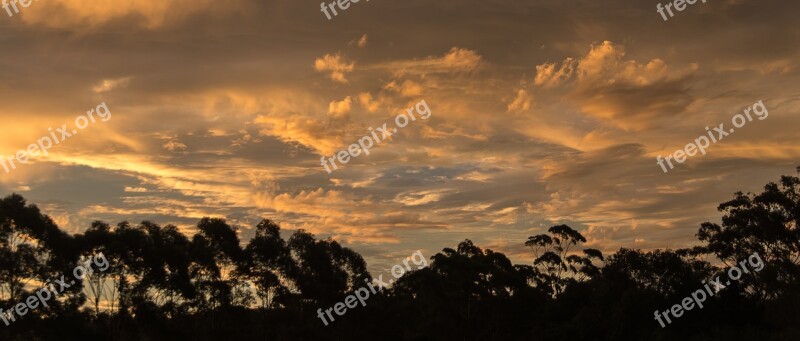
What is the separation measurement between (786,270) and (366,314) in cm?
4783

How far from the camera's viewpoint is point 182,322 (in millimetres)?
71562

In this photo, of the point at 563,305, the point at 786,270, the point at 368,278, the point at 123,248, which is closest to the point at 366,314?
the point at 368,278

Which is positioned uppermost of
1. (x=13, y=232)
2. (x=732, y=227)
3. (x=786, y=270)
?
(x=13, y=232)

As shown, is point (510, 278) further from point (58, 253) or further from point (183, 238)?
point (58, 253)

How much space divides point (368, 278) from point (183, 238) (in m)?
29.1

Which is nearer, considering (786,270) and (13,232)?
(13,232)

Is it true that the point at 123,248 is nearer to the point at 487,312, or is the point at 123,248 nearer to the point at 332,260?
the point at 332,260

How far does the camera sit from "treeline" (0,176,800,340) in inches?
2403

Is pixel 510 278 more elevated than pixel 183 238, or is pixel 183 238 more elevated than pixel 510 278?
pixel 183 238

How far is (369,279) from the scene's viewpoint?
96.8 meters

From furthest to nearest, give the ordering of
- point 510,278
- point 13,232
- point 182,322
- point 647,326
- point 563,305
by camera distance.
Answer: point 510,278 → point 563,305 → point 182,322 → point 647,326 → point 13,232

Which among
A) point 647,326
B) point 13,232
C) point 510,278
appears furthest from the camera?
point 510,278

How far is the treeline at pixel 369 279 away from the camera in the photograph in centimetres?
6103

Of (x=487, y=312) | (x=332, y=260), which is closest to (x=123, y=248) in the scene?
(x=332, y=260)
